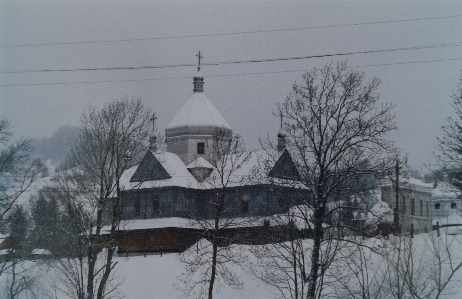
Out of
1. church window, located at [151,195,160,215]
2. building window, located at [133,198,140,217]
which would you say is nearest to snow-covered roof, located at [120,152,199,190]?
church window, located at [151,195,160,215]

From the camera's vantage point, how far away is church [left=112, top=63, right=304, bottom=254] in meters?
51.6

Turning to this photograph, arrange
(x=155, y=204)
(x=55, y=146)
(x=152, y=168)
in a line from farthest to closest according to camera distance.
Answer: (x=55, y=146) → (x=155, y=204) → (x=152, y=168)

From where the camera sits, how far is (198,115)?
59.6m

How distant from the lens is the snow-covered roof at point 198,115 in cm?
5891

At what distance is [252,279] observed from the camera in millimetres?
37156

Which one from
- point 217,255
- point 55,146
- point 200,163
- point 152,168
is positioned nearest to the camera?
point 217,255

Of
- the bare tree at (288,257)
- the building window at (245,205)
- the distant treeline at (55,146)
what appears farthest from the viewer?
the distant treeline at (55,146)

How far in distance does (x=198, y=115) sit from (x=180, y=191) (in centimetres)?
869

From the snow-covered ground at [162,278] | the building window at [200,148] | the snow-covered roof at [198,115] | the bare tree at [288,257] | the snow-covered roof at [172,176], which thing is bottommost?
the snow-covered ground at [162,278]

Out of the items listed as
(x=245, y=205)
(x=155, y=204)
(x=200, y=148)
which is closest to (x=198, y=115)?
(x=200, y=148)

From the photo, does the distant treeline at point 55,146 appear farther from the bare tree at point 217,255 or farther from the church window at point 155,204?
the bare tree at point 217,255

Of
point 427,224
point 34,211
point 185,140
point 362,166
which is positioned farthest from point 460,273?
point 34,211

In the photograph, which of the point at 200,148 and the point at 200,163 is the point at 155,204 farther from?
the point at 200,148

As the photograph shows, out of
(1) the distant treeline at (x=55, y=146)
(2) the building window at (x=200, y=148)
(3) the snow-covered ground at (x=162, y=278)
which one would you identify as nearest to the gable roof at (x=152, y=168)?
(2) the building window at (x=200, y=148)
